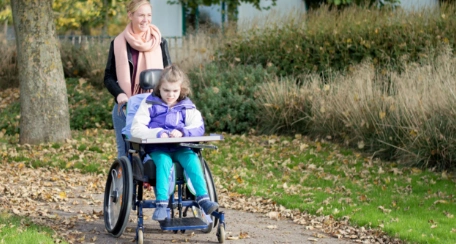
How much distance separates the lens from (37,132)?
12547 mm

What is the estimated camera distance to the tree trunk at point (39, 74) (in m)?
12.3

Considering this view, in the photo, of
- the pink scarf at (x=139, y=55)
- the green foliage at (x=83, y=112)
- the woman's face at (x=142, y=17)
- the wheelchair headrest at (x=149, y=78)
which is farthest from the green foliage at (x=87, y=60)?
the wheelchair headrest at (x=149, y=78)

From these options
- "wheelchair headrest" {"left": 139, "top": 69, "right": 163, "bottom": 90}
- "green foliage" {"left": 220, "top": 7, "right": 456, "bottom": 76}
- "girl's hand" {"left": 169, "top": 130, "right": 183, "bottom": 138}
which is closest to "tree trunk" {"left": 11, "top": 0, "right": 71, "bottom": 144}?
"green foliage" {"left": 220, "top": 7, "right": 456, "bottom": 76}

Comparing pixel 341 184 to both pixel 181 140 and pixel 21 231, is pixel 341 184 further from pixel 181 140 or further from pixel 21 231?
pixel 21 231

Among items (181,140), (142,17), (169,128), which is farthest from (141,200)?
(142,17)

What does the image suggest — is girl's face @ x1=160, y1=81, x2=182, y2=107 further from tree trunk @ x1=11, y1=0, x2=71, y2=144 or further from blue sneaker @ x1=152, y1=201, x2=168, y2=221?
tree trunk @ x1=11, y1=0, x2=71, y2=144

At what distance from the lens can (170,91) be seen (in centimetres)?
651

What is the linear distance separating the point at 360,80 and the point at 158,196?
24.3ft

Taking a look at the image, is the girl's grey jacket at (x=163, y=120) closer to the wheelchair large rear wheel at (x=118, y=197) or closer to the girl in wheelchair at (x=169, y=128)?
the girl in wheelchair at (x=169, y=128)

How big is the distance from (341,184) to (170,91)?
4.02m

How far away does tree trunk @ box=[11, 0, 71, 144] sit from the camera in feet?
40.3

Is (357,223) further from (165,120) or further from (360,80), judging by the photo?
(360,80)

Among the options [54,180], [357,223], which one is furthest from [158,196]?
[54,180]

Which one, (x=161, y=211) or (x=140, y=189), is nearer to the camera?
(x=161, y=211)
